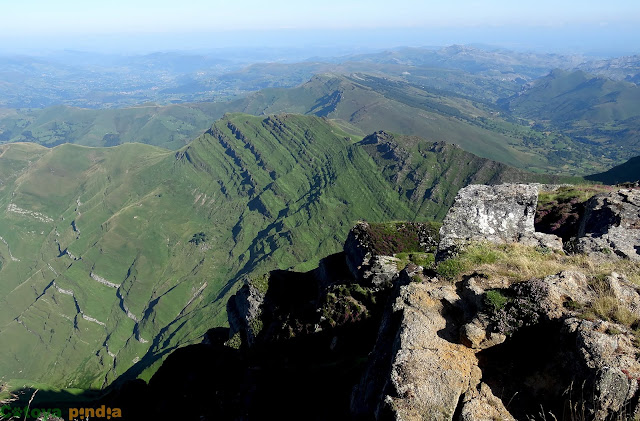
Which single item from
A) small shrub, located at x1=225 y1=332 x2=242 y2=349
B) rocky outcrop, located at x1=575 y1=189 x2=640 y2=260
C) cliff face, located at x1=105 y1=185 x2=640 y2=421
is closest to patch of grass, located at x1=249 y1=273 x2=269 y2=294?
small shrub, located at x1=225 y1=332 x2=242 y2=349

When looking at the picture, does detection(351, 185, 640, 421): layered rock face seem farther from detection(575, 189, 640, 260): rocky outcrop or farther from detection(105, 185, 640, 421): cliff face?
detection(575, 189, 640, 260): rocky outcrop

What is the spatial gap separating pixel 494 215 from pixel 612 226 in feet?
27.6

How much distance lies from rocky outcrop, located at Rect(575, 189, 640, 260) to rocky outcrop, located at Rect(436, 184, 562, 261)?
3.55 metres

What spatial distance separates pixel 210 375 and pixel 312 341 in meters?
15.0

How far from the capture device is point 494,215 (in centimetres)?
2833

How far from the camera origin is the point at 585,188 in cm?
4562

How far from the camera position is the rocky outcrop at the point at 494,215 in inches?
1051

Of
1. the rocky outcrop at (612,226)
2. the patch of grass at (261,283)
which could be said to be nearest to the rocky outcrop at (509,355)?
the rocky outcrop at (612,226)

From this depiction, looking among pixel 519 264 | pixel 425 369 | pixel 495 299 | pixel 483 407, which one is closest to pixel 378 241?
pixel 519 264

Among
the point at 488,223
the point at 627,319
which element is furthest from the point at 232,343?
the point at 627,319

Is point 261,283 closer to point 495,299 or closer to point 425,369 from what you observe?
point 425,369

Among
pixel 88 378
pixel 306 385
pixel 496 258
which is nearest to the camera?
pixel 496 258

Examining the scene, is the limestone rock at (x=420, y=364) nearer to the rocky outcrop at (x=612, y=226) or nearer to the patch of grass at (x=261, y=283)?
the rocky outcrop at (x=612, y=226)

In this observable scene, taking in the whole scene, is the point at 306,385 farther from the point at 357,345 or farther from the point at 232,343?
the point at 232,343
